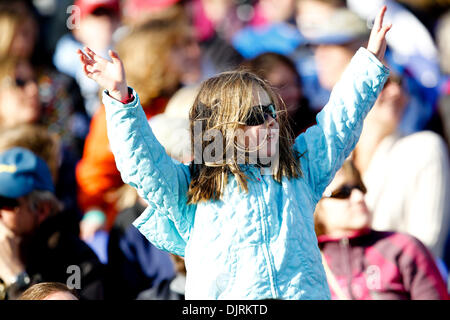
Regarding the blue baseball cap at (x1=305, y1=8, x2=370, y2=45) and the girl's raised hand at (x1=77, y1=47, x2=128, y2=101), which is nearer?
the girl's raised hand at (x1=77, y1=47, x2=128, y2=101)

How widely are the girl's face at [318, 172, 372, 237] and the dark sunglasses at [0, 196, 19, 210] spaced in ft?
4.72

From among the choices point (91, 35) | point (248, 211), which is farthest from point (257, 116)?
point (91, 35)

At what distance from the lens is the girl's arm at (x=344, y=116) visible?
Answer: 87.9 inches

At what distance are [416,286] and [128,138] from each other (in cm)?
156

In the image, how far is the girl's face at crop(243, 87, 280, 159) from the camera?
7.17ft

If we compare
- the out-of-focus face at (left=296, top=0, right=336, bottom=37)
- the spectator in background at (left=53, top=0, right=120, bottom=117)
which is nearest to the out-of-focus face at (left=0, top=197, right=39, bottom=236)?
the spectator in background at (left=53, top=0, right=120, bottom=117)

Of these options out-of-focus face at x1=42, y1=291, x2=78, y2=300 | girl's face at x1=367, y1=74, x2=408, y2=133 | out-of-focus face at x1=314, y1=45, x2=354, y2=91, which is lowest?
out-of-focus face at x1=42, y1=291, x2=78, y2=300

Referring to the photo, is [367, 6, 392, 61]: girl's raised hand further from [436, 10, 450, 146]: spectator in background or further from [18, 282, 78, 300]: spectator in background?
[436, 10, 450, 146]: spectator in background

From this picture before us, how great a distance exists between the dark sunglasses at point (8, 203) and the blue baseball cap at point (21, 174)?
15 millimetres

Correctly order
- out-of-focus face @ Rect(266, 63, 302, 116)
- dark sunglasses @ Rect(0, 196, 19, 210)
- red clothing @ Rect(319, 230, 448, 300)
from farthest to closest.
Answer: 1. out-of-focus face @ Rect(266, 63, 302, 116)
2. dark sunglasses @ Rect(0, 196, 19, 210)
3. red clothing @ Rect(319, 230, 448, 300)

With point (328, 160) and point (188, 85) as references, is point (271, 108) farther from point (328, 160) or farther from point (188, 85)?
point (188, 85)

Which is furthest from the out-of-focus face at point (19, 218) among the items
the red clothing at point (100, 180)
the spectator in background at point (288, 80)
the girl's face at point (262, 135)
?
the spectator in background at point (288, 80)

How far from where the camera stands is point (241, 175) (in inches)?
85.5

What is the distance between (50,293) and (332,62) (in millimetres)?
2655
